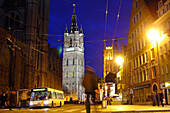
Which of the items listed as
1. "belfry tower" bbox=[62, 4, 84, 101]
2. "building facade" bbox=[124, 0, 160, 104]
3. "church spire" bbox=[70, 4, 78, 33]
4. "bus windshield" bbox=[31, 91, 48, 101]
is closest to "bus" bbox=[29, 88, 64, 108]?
"bus windshield" bbox=[31, 91, 48, 101]

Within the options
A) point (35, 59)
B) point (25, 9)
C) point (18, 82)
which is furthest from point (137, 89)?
point (25, 9)

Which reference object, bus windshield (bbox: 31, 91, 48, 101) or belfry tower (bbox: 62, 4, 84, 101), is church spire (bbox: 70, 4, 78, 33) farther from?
bus windshield (bbox: 31, 91, 48, 101)

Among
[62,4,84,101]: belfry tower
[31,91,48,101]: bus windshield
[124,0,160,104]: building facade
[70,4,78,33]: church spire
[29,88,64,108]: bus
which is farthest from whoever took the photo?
[70,4,78,33]: church spire

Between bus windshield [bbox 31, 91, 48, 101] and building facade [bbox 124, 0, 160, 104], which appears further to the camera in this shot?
building facade [bbox 124, 0, 160, 104]

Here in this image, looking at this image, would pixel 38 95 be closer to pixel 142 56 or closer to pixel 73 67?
pixel 142 56

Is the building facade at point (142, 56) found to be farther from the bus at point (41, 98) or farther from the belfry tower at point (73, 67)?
the belfry tower at point (73, 67)

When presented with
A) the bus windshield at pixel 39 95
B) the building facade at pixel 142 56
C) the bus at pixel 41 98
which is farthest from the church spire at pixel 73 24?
the bus windshield at pixel 39 95

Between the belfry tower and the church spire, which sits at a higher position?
the church spire

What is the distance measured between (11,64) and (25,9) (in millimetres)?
18218

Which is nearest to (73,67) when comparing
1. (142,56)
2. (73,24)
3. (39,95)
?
(73,24)

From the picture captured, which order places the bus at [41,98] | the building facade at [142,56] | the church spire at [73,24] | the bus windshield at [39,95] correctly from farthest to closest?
the church spire at [73,24]
the building facade at [142,56]
the bus windshield at [39,95]
the bus at [41,98]

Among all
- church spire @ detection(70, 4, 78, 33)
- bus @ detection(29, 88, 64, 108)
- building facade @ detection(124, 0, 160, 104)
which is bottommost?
bus @ detection(29, 88, 64, 108)

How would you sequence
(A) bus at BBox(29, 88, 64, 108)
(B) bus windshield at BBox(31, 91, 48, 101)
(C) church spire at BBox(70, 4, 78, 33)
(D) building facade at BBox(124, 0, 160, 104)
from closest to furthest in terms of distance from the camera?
(A) bus at BBox(29, 88, 64, 108)
(B) bus windshield at BBox(31, 91, 48, 101)
(D) building facade at BBox(124, 0, 160, 104)
(C) church spire at BBox(70, 4, 78, 33)

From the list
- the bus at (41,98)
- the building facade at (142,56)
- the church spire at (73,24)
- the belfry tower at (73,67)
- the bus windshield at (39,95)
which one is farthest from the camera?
the church spire at (73,24)
